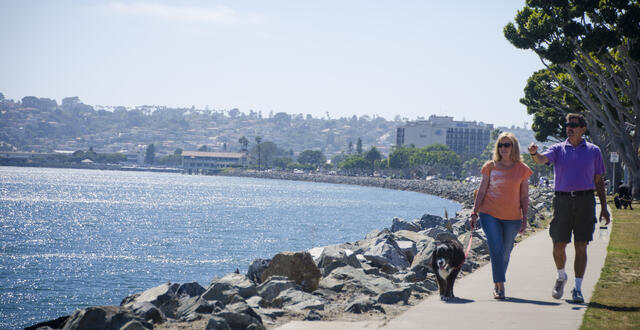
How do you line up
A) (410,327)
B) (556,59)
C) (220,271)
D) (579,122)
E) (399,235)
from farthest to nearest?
(556,59) < (220,271) < (399,235) < (579,122) < (410,327)

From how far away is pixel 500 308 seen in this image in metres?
8.12

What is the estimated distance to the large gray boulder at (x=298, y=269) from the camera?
11.1 metres

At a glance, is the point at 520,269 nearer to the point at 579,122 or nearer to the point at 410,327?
the point at 579,122

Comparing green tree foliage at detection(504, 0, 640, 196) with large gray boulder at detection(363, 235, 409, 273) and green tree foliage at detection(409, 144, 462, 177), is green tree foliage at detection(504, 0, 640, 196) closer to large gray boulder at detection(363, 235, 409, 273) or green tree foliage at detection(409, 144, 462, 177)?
large gray boulder at detection(363, 235, 409, 273)

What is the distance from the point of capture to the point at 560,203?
8539 mm

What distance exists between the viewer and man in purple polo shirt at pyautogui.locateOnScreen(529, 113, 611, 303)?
841 centimetres

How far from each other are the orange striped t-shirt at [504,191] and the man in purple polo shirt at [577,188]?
0.31 m

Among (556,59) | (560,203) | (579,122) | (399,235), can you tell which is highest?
(556,59)

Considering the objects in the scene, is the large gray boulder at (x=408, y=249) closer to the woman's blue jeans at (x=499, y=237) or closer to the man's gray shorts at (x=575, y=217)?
the woman's blue jeans at (x=499, y=237)

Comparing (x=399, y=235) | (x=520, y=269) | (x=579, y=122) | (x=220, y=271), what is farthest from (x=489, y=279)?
(x=220, y=271)

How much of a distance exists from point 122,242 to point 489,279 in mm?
25867

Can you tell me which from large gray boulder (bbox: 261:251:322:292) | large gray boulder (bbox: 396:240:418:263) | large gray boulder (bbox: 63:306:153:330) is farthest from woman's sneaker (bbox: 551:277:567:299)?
large gray boulder (bbox: 396:240:418:263)

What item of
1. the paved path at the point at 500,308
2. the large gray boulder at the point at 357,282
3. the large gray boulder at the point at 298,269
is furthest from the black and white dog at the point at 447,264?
the large gray boulder at the point at 298,269

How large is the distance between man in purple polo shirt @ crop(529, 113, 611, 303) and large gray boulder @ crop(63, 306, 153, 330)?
15.3ft
